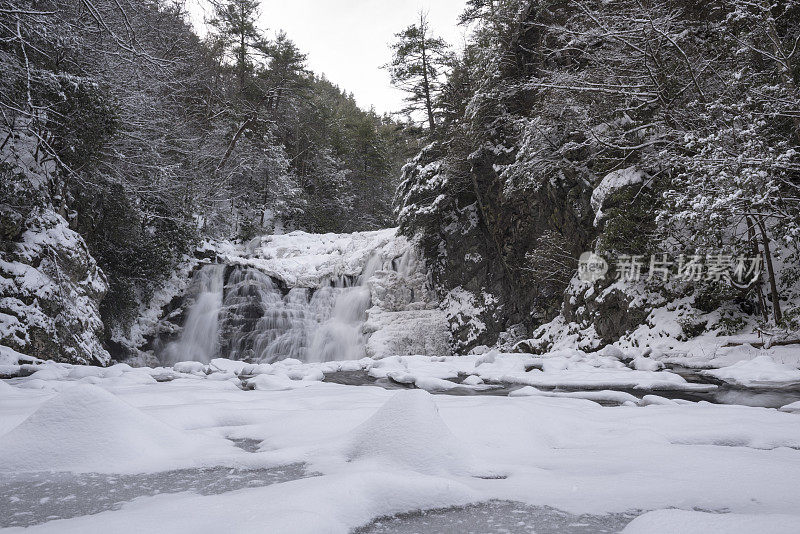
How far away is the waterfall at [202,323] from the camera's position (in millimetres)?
12273

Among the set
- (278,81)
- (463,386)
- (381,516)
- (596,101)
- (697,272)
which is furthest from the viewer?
(278,81)

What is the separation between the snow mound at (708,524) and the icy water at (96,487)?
3.88 ft

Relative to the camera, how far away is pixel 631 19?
703 cm

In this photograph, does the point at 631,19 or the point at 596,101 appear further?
the point at 596,101

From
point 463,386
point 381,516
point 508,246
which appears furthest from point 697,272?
point 381,516

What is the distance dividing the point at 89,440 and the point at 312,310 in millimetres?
11713

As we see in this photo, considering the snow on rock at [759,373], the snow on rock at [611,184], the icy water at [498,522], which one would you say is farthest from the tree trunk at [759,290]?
the icy water at [498,522]

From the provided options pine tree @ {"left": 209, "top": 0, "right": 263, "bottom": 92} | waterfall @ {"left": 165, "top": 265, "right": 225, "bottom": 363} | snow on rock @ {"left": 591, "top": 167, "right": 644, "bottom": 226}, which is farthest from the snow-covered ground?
pine tree @ {"left": 209, "top": 0, "right": 263, "bottom": 92}

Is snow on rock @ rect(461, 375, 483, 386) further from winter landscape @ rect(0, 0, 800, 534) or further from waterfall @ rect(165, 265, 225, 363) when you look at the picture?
waterfall @ rect(165, 265, 225, 363)

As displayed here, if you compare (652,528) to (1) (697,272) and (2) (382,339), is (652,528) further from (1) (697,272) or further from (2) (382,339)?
(2) (382,339)

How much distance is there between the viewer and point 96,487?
5.09 feet

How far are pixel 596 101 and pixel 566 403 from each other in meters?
7.30

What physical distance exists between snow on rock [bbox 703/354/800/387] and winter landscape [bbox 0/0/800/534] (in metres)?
0.05

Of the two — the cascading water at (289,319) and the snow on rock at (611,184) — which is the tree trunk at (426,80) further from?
the snow on rock at (611,184)
